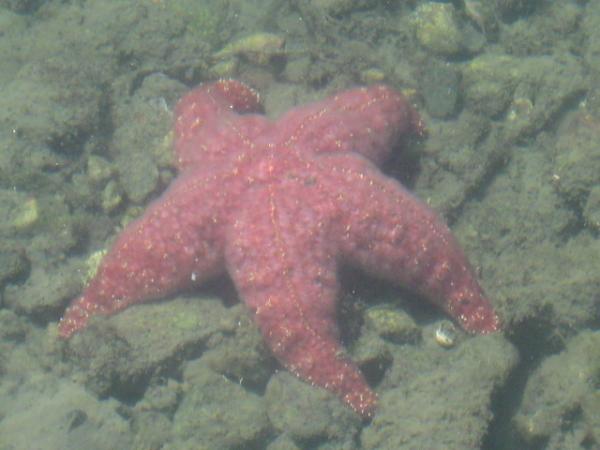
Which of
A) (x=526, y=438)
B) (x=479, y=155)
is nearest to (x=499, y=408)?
(x=526, y=438)

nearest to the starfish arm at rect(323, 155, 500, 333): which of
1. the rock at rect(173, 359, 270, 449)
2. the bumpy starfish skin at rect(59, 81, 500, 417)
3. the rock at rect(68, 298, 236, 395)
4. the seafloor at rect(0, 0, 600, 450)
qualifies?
the bumpy starfish skin at rect(59, 81, 500, 417)

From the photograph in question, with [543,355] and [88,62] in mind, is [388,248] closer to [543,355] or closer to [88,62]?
[543,355]

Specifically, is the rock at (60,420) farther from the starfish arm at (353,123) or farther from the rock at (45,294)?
the starfish arm at (353,123)

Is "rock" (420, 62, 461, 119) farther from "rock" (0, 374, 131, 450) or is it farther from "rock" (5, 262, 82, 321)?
"rock" (0, 374, 131, 450)

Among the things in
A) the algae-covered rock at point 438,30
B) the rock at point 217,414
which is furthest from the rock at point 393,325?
the algae-covered rock at point 438,30

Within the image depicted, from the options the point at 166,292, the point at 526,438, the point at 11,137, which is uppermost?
the point at 11,137

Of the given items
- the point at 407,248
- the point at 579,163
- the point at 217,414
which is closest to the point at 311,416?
the point at 217,414
